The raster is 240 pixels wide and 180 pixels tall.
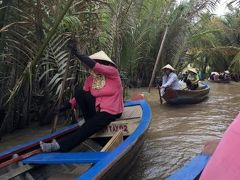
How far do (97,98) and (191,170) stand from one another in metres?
2.83

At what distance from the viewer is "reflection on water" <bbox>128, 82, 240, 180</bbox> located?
5179 mm

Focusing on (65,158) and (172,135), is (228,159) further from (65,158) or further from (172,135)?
(172,135)

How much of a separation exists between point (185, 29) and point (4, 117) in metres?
9.72

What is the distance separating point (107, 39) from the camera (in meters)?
7.90

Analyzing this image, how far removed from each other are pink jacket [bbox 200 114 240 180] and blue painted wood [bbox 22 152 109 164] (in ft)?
8.06

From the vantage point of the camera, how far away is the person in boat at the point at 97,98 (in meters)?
4.72

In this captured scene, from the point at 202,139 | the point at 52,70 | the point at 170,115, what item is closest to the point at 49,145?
the point at 52,70

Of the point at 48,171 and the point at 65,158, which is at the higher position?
the point at 65,158

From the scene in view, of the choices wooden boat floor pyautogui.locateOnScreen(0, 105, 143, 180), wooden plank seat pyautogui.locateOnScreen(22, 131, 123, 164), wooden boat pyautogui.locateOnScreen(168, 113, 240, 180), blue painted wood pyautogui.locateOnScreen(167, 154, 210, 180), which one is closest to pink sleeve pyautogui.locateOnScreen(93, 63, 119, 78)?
wooden plank seat pyautogui.locateOnScreen(22, 131, 123, 164)

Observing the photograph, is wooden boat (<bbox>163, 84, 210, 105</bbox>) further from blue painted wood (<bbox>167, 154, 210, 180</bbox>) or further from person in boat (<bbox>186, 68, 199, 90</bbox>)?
blue painted wood (<bbox>167, 154, 210, 180</bbox>)

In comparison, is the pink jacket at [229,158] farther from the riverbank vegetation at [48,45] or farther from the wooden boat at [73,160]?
the riverbank vegetation at [48,45]

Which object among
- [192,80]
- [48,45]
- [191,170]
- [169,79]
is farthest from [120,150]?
[192,80]

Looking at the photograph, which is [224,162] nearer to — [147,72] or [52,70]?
[52,70]

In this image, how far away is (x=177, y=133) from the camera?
7.09 meters
